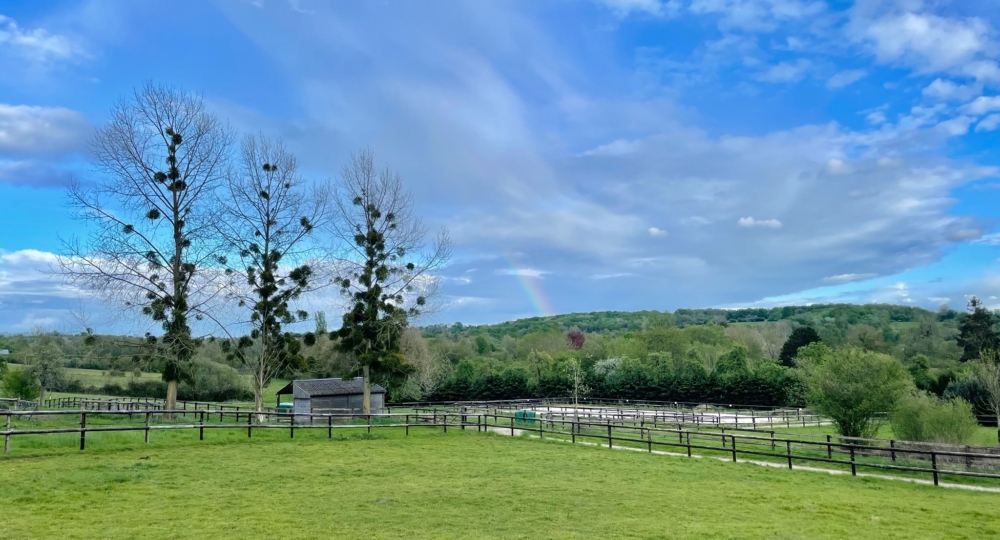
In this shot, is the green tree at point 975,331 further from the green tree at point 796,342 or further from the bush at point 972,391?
the bush at point 972,391

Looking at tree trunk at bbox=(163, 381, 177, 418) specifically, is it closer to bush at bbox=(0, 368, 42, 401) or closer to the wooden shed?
the wooden shed

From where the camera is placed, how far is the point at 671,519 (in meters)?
9.22

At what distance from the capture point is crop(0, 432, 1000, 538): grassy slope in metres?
8.21

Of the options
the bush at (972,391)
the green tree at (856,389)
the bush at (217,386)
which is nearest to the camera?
the green tree at (856,389)

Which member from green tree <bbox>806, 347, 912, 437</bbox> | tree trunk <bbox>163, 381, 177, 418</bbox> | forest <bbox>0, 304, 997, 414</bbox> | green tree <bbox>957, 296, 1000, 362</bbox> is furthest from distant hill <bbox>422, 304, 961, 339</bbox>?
tree trunk <bbox>163, 381, 177, 418</bbox>

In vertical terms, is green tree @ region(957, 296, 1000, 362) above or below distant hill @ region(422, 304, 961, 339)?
below

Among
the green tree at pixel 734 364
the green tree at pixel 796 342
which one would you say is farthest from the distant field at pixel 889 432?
the green tree at pixel 796 342

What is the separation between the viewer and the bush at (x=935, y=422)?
80.8 ft

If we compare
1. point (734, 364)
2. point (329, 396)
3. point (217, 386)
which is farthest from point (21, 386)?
point (734, 364)

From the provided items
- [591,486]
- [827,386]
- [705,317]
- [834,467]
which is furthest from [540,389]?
[705,317]

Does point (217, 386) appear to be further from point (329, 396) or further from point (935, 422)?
point (935, 422)

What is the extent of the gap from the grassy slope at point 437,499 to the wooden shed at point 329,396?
51.4ft

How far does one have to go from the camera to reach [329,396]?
33.0 metres

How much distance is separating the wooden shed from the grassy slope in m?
15.7
